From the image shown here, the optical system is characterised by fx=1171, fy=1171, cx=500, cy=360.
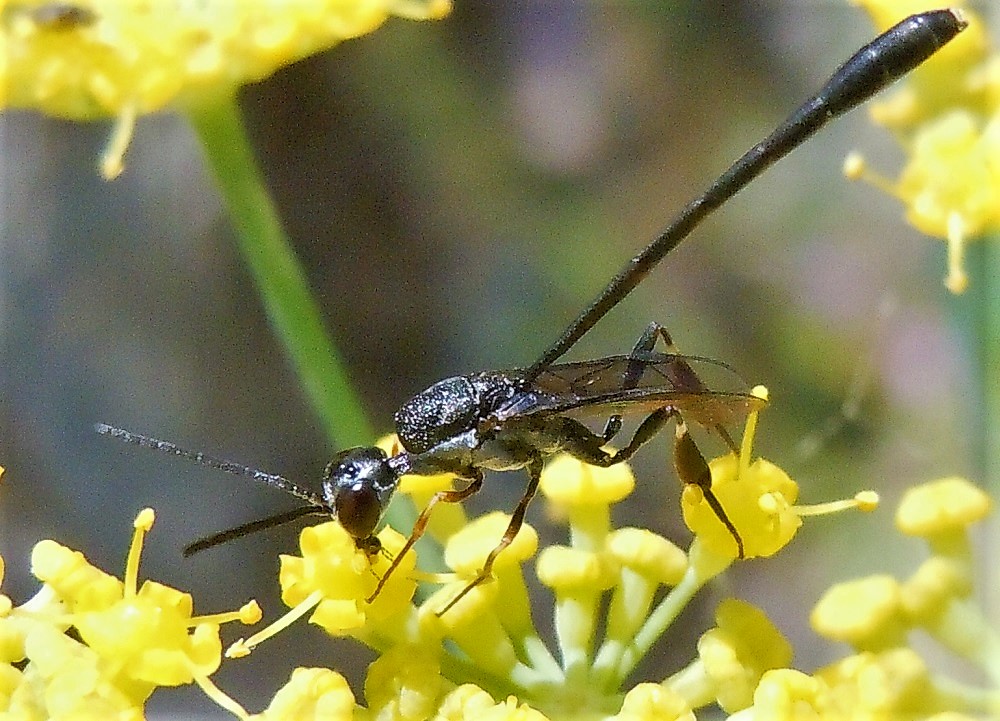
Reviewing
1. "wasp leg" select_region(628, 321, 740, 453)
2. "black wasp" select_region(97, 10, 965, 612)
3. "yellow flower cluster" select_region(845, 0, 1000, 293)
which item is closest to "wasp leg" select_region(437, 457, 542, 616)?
"black wasp" select_region(97, 10, 965, 612)

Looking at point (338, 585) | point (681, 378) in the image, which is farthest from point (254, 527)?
point (681, 378)

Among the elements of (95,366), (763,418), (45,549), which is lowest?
(45,549)

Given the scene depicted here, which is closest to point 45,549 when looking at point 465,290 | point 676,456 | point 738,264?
point 676,456

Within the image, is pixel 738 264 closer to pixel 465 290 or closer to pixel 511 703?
pixel 465 290

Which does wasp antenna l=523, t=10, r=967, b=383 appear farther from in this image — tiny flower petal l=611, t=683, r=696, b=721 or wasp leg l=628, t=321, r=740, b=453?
tiny flower petal l=611, t=683, r=696, b=721

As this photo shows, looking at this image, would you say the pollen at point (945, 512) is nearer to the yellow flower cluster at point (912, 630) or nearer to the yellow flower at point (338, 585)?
the yellow flower cluster at point (912, 630)

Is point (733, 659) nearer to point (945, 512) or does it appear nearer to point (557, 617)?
point (557, 617)
